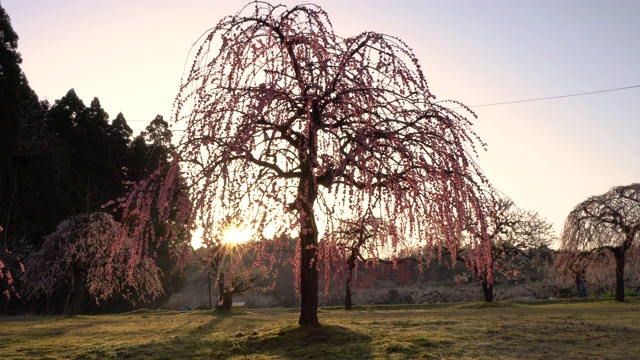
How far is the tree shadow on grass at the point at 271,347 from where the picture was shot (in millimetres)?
11727

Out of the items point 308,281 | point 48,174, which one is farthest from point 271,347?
point 48,174

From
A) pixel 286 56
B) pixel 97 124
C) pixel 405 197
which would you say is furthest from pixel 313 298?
pixel 97 124

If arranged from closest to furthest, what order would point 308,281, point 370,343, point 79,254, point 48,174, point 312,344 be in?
point 312,344, point 370,343, point 308,281, point 79,254, point 48,174

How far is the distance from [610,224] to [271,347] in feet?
76.7

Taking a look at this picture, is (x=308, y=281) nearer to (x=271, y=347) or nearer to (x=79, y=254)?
(x=271, y=347)

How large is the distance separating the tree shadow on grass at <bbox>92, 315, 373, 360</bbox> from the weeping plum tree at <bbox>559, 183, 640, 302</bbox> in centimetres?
2034

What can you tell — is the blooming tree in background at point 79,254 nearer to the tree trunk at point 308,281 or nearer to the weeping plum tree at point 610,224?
the tree trunk at point 308,281

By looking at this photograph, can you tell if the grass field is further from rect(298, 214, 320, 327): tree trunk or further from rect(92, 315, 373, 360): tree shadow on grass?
rect(298, 214, 320, 327): tree trunk

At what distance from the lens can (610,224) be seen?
2873cm

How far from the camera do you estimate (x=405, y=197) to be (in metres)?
10.3

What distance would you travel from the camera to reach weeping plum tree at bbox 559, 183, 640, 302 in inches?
1111

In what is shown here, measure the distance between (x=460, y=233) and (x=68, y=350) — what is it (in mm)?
10519

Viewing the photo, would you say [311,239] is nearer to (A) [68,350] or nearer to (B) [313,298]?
(B) [313,298]

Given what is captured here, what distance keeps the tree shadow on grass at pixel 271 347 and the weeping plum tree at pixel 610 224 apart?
20.3m
